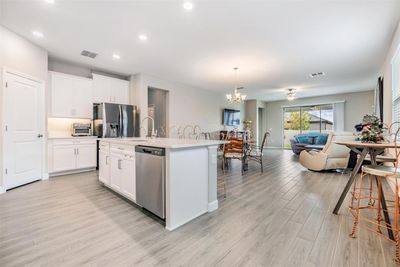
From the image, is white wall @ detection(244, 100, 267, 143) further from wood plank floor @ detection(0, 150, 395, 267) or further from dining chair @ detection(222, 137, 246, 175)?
wood plank floor @ detection(0, 150, 395, 267)

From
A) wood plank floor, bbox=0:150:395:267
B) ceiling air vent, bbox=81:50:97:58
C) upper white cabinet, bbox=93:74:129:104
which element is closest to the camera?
wood plank floor, bbox=0:150:395:267

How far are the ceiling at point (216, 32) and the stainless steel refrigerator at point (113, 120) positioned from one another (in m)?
1.09

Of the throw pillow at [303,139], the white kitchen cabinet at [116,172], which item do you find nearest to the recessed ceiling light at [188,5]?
the white kitchen cabinet at [116,172]

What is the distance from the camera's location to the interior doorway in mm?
6593

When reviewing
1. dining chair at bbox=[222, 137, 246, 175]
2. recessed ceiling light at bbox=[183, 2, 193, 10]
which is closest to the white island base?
recessed ceiling light at bbox=[183, 2, 193, 10]

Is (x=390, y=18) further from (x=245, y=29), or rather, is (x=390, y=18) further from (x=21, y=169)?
(x=21, y=169)

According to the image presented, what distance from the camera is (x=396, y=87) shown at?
3549 millimetres

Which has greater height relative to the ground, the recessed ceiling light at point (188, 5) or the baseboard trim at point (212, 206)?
the recessed ceiling light at point (188, 5)

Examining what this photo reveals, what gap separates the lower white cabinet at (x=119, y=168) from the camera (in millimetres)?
2625

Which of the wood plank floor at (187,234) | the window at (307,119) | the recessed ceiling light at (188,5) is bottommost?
the wood plank floor at (187,234)

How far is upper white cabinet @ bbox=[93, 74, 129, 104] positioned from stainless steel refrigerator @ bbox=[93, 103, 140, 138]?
1.02ft

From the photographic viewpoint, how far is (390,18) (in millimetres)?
2844

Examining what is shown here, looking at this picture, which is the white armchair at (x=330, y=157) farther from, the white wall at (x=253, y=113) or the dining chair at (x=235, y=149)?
the white wall at (x=253, y=113)

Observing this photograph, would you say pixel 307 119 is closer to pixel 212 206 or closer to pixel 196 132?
pixel 196 132
